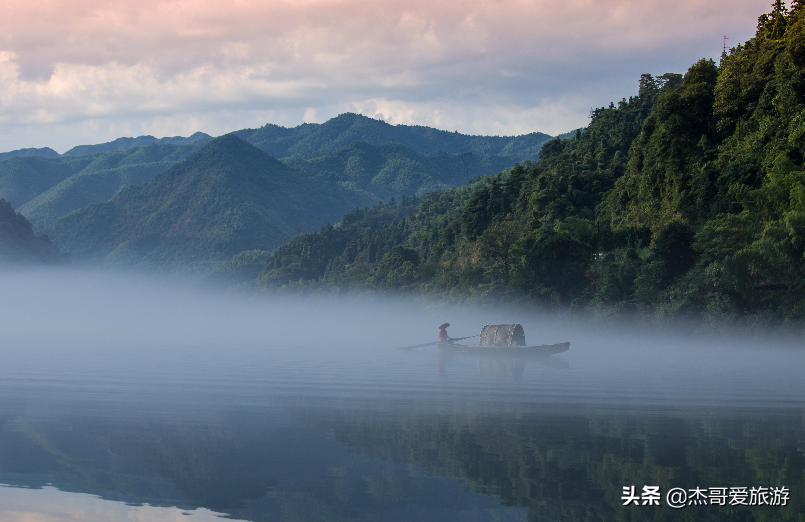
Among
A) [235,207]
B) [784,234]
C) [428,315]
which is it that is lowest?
[428,315]

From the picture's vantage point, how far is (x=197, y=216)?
516 feet

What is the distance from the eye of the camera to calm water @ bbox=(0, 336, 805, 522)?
27.1 ft

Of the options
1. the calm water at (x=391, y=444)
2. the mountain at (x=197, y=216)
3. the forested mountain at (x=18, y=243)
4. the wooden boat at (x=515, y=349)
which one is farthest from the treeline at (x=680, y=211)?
the mountain at (x=197, y=216)

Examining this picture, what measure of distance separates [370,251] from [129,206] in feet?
306

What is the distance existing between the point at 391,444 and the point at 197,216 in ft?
501

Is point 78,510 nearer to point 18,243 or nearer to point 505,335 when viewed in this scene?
point 505,335

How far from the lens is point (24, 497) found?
842 cm

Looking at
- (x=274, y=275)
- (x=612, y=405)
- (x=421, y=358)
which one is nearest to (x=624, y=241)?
(x=421, y=358)

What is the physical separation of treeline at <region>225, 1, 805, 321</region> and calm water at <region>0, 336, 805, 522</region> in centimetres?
1073

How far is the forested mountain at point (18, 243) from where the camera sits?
100750mm

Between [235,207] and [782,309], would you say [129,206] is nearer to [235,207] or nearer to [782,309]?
[235,207]

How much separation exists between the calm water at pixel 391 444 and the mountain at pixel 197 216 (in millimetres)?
130252

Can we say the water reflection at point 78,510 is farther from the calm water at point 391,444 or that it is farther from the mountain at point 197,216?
the mountain at point 197,216

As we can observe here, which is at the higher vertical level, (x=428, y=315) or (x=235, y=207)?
(x=235, y=207)
